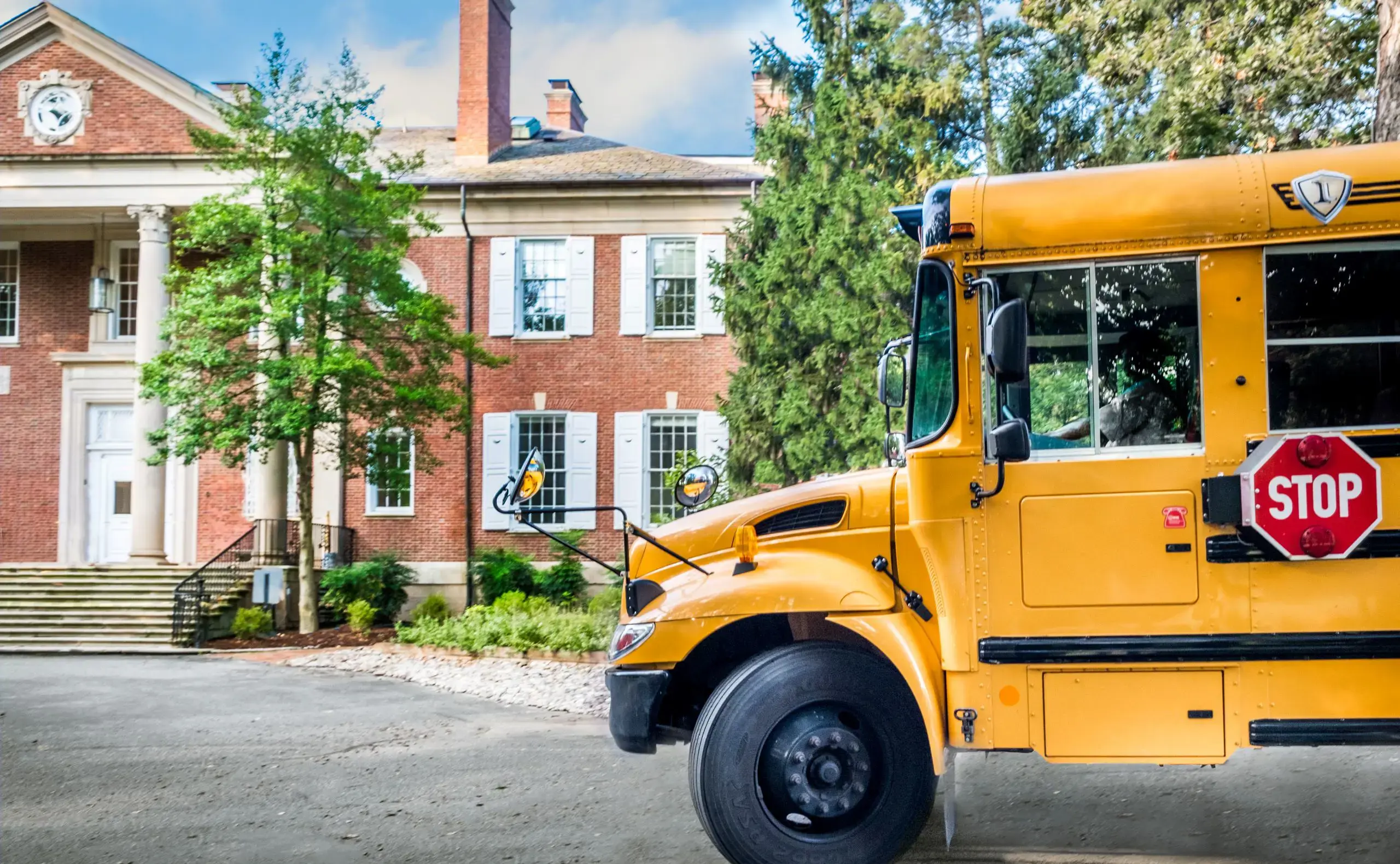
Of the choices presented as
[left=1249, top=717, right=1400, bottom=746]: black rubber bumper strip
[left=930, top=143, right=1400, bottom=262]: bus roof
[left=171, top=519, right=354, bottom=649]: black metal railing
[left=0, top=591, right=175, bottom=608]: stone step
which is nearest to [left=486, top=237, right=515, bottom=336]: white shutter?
[left=171, top=519, right=354, bottom=649]: black metal railing

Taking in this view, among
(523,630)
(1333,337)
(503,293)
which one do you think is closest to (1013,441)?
(1333,337)

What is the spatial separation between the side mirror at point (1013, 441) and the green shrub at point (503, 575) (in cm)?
1947

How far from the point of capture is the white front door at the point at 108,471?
26.4 m

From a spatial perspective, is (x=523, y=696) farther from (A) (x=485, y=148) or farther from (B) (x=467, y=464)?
(A) (x=485, y=148)

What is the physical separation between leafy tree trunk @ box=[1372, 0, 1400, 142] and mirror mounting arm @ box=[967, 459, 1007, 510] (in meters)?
7.35

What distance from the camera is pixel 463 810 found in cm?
756

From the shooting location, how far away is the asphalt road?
21.1 ft

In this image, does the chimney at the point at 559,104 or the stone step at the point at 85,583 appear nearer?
the stone step at the point at 85,583

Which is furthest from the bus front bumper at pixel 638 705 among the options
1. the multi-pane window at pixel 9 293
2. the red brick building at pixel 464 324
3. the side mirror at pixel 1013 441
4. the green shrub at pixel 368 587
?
the multi-pane window at pixel 9 293

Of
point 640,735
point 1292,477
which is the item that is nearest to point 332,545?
point 640,735

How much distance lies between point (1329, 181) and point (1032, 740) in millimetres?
2674

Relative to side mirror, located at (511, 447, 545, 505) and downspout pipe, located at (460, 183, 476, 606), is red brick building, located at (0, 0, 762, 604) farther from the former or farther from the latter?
side mirror, located at (511, 447, 545, 505)

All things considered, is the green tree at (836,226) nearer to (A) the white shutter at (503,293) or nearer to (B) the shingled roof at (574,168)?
(B) the shingled roof at (574,168)

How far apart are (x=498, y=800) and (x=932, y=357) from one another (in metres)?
4.05
